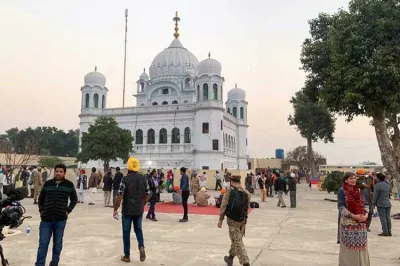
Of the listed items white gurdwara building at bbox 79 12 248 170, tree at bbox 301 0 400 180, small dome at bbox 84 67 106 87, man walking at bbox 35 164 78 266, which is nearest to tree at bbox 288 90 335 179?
white gurdwara building at bbox 79 12 248 170

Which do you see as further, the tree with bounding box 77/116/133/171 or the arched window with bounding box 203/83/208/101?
the arched window with bounding box 203/83/208/101

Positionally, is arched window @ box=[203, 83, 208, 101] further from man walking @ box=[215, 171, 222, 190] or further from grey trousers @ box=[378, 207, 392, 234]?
grey trousers @ box=[378, 207, 392, 234]

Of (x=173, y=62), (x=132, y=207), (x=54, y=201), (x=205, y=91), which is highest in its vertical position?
(x=173, y=62)

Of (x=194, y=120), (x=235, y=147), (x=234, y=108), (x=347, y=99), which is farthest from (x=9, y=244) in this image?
(x=234, y=108)

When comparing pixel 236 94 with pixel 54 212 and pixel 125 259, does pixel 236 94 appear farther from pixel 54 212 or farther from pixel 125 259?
pixel 54 212

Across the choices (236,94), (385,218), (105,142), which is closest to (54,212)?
(385,218)

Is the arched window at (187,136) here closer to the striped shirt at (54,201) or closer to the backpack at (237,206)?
the backpack at (237,206)

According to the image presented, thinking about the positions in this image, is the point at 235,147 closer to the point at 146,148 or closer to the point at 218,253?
the point at 146,148

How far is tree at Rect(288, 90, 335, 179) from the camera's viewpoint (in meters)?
42.2

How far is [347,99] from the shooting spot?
15719mm

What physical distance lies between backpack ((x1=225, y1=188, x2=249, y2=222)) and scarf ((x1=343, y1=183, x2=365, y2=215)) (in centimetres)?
158

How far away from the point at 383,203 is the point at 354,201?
4516mm

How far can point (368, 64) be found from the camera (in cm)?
1508

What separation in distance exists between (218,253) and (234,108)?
5010cm
